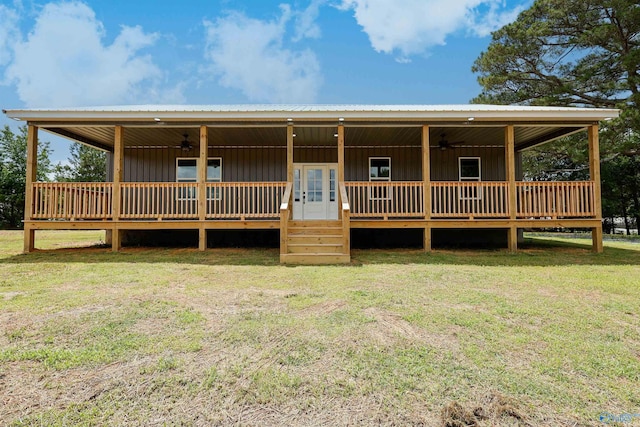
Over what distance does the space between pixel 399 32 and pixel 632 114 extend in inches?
463

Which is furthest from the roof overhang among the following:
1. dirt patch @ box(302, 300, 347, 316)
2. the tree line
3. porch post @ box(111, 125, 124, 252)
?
the tree line

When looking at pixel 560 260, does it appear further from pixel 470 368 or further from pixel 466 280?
pixel 470 368

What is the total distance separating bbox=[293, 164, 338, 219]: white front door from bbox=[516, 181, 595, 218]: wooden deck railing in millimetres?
5439

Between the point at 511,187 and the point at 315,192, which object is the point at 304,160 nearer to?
the point at 315,192

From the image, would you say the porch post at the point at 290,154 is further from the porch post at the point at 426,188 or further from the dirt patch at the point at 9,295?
the dirt patch at the point at 9,295

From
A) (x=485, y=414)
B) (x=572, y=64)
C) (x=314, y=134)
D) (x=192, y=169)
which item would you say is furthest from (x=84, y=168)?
(x=485, y=414)

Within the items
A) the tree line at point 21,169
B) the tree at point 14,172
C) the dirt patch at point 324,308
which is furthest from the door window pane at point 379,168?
the tree at point 14,172

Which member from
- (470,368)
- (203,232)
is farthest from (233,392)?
A: (203,232)

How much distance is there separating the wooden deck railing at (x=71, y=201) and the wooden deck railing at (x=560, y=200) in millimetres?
10635

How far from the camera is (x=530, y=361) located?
9.11ft

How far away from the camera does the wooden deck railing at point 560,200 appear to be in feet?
29.6

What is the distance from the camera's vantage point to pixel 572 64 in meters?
17.7

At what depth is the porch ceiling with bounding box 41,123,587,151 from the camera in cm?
941

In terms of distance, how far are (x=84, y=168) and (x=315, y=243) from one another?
31327 mm
